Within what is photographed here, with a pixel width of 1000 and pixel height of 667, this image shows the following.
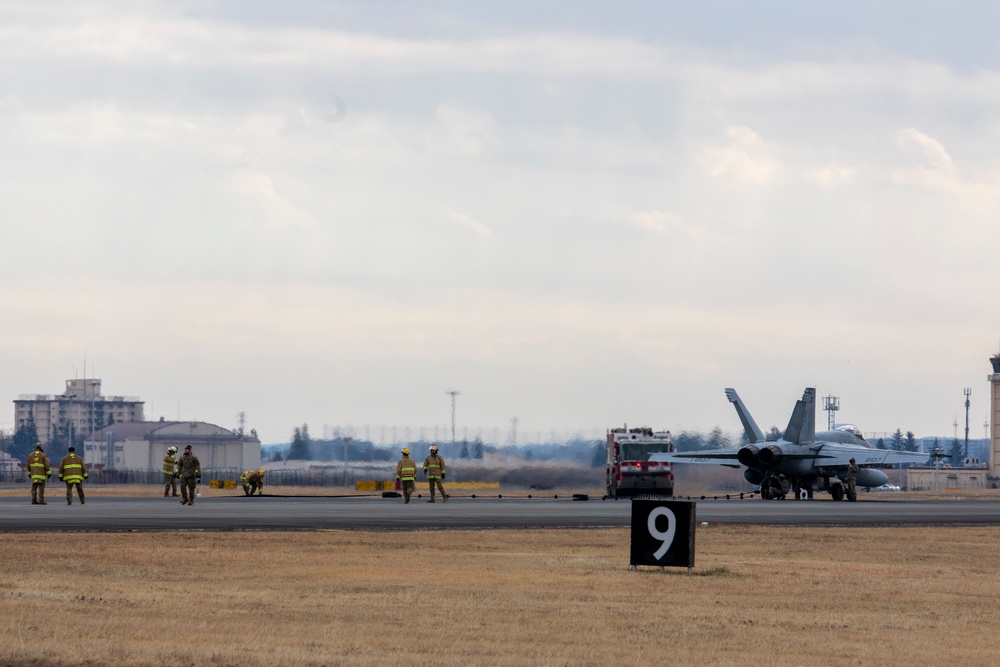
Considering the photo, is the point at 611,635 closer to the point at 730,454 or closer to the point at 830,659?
the point at 830,659

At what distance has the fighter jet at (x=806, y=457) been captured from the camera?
5850 cm

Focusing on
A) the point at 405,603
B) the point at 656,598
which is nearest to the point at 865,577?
the point at 656,598

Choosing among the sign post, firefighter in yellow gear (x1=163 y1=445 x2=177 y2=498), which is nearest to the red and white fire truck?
firefighter in yellow gear (x1=163 y1=445 x2=177 y2=498)

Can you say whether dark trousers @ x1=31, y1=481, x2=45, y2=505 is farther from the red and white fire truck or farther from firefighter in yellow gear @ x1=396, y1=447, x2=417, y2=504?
the red and white fire truck

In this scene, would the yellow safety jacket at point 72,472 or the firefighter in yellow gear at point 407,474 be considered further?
the firefighter in yellow gear at point 407,474

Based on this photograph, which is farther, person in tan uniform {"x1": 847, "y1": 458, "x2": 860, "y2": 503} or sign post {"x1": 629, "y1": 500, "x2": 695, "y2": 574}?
person in tan uniform {"x1": 847, "y1": 458, "x2": 860, "y2": 503}

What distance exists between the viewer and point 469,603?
15.1 metres

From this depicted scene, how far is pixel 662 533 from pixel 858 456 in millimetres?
43111

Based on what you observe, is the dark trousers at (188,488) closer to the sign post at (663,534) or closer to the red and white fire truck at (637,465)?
the red and white fire truck at (637,465)

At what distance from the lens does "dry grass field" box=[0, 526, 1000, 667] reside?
11.8 m

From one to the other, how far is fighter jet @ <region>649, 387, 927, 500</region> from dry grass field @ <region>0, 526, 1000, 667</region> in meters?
34.2

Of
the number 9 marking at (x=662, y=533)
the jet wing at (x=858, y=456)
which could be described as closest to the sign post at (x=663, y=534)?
the number 9 marking at (x=662, y=533)

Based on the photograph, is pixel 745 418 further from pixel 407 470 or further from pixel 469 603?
pixel 469 603

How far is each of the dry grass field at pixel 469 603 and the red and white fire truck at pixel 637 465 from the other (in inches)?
1117
